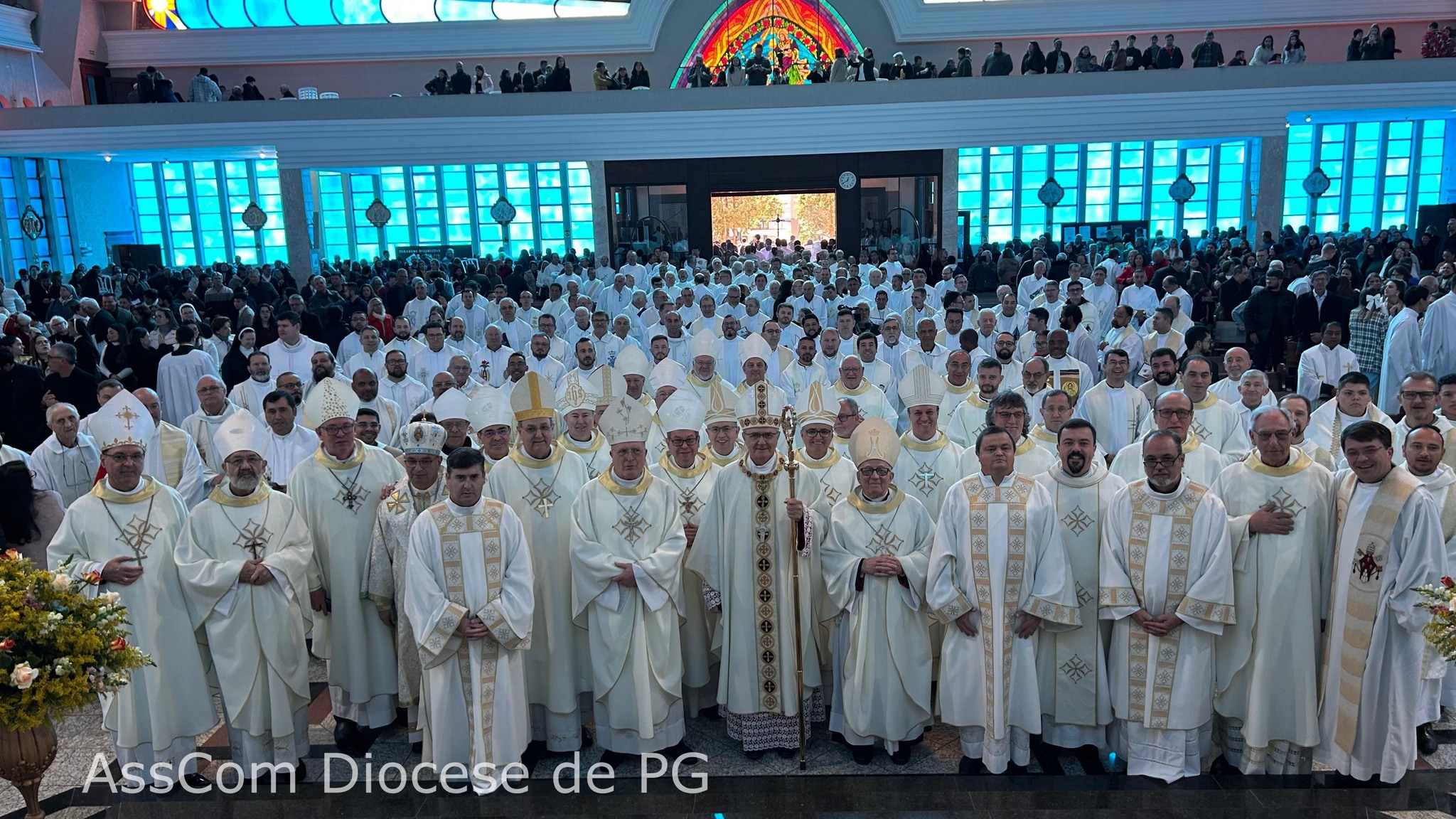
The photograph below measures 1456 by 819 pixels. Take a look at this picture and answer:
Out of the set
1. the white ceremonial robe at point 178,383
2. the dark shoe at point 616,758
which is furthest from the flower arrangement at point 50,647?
the white ceremonial robe at point 178,383

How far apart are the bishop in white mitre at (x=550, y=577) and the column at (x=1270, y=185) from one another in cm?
2174

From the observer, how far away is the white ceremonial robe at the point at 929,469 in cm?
703

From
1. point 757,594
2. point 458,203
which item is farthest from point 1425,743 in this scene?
point 458,203

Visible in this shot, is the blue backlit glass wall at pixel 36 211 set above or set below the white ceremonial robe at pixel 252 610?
above

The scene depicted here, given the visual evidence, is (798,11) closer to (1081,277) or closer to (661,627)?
(1081,277)

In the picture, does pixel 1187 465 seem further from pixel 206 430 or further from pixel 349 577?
pixel 206 430

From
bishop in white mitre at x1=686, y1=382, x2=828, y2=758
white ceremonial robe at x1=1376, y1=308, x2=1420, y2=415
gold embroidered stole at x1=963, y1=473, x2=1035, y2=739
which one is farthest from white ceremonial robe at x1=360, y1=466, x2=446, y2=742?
white ceremonial robe at x1=1376, y1=308, x2=1420, y2=415

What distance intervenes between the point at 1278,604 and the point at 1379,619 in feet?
1.43

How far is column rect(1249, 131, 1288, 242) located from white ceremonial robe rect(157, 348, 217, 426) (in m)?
21.5

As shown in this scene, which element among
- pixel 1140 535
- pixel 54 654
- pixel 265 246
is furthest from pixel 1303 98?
pixel 265 246

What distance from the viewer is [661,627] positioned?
19.2 ft

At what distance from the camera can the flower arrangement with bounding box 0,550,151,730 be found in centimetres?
400

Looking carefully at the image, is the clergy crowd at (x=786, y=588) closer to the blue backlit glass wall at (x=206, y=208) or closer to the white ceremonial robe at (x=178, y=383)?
the white ceremonial robe at (x=178, y=383)

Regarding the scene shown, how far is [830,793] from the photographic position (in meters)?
5.41
